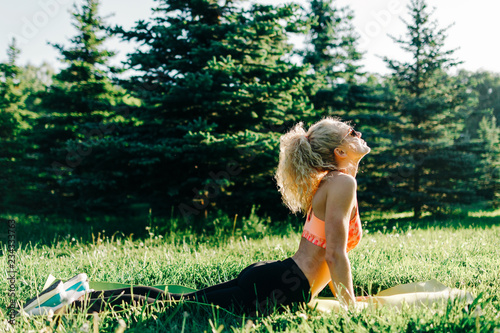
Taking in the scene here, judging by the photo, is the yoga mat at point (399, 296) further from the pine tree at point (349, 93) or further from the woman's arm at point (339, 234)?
the pine tree at point (349, 93)

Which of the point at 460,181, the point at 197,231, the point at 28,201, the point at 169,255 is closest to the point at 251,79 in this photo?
the point at 197,231

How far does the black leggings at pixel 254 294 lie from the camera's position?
246cm

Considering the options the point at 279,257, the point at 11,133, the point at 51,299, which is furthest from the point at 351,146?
the point at 11,133

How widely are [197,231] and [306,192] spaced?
438 cm

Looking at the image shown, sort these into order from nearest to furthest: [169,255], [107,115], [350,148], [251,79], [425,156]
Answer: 1. [350,148]
2. [169,255]
3. [251,79]
4. [107,115]
5. [425,156]

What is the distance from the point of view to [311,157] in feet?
9.04

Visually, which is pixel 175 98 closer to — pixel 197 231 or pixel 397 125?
pixel 197 231

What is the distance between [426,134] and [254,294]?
1104 centimetres

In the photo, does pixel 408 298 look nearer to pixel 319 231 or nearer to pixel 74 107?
pixel 319 231

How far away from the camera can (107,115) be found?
424 inches

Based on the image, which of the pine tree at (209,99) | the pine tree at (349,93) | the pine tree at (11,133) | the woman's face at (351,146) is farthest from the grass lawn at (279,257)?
the pine tree at (11,133)

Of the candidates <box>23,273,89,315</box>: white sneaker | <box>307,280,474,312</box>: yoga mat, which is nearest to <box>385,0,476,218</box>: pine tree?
<box>307,280,474,312</box>: yoga mat

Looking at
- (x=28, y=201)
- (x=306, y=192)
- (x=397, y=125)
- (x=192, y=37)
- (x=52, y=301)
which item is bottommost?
(x=28, y=201)

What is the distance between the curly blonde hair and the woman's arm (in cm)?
31
